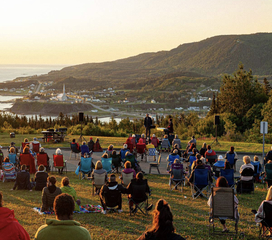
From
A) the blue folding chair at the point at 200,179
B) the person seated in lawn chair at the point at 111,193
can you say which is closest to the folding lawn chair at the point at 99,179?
the person seated in lawn chair at the point at 111,193

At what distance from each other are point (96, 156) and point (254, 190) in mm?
8360

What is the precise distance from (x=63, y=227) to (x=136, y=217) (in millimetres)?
4151

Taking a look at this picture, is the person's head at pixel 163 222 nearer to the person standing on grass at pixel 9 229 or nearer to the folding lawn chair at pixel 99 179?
the person standing on grass at pixel 9 229

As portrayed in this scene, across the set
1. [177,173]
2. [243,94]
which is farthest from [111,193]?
[243,94]

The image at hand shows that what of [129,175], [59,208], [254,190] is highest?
[59,208]

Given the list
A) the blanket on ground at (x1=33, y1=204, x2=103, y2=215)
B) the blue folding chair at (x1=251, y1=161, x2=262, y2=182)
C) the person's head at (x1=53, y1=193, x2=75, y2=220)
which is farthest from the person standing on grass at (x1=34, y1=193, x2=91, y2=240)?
the blue folding chair at (x1=251, y1=161, x2=262, y2=182)

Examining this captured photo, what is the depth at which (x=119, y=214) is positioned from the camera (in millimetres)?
7254

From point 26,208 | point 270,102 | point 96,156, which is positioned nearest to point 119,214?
point 26,208

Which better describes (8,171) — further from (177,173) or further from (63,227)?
(63,227)

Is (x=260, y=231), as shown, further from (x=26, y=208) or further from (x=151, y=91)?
(x=151, y=91)

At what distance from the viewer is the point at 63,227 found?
3121mm

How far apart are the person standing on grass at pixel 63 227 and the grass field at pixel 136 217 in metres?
2.53

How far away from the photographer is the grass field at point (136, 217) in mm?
5926

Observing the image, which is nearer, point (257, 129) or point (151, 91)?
point (257, 129)
